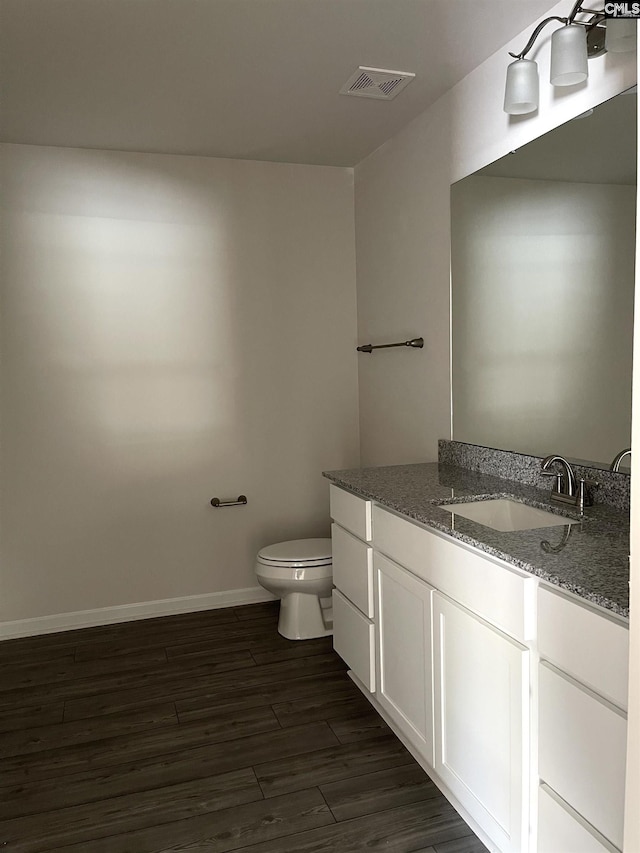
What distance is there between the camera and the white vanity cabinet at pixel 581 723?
1.25 meters

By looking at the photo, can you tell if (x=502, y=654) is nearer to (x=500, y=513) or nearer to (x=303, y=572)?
(x=500, y=513)

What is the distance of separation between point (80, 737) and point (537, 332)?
2.12m

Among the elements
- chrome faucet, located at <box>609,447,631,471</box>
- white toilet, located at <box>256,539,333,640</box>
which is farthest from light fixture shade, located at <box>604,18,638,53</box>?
white toilet, located at <box>256,539,333,640</box>

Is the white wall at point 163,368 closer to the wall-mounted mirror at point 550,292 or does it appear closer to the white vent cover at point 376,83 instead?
the white vent cover at point 376,83

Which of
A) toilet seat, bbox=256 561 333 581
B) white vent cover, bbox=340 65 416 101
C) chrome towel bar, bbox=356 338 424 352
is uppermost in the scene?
white vent cover, bbox=340 65 416 101

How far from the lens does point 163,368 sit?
3541 mm

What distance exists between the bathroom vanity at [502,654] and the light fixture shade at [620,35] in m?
1.24

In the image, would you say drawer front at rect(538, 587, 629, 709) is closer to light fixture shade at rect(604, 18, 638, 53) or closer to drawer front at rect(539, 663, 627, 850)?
drawer front at rect(539, 663, 627, 850)

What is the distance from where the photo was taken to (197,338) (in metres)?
3.59

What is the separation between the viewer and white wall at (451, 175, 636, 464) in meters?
2.03

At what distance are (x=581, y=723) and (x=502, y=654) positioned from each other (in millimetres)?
279

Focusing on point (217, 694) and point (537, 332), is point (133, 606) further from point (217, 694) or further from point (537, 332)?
point (537, 332)

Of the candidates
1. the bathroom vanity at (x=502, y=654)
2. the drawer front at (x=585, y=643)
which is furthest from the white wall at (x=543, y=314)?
the drawer front at (x=585, y=643)

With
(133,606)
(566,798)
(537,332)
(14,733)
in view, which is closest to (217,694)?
(14,733)
